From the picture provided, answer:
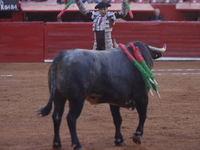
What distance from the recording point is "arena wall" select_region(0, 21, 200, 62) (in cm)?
1090

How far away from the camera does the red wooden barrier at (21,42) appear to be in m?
10.9

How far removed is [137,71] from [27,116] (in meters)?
1.90

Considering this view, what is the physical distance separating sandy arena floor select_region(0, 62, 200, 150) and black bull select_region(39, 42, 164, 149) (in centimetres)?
28

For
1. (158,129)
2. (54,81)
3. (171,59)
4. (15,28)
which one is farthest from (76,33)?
(54,81)

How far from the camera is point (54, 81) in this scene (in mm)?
2988

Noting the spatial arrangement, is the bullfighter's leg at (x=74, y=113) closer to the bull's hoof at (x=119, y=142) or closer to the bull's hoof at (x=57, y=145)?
the bull's hoof at (x=57, y=145)

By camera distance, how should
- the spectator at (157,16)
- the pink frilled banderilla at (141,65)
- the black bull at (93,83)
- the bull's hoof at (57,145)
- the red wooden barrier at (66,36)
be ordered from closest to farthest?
the black bull at (93,83) < the bull's hoof at (57,145) < the pink frilled banderilla at (141,65) < the red wooden barrier at (66,36) < the spectator at (157,16)

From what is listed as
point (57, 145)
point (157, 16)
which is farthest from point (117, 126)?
point (157, 16)

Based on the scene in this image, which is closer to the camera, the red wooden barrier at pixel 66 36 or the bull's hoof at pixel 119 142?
the bull's hoof at pixel 119 142

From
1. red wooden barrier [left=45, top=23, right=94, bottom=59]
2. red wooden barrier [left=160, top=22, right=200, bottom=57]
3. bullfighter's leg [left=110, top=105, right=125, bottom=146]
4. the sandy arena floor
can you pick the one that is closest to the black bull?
bullfighter's leg [left=110, top=105, right=125, bottom=146]

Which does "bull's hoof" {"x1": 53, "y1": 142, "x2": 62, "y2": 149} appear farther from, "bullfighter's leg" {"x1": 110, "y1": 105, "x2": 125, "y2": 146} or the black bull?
"bullfighter's leg" {"x1": 110, "y1": 105, "x2": 125, "y2": 146}

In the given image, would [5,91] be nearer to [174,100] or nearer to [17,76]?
[17,76]

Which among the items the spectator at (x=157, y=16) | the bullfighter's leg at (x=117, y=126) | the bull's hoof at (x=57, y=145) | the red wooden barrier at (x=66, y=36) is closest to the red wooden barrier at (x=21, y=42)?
the red wooden barrier at (x=66, y=36)

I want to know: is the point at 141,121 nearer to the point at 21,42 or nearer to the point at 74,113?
the point at 74,113
